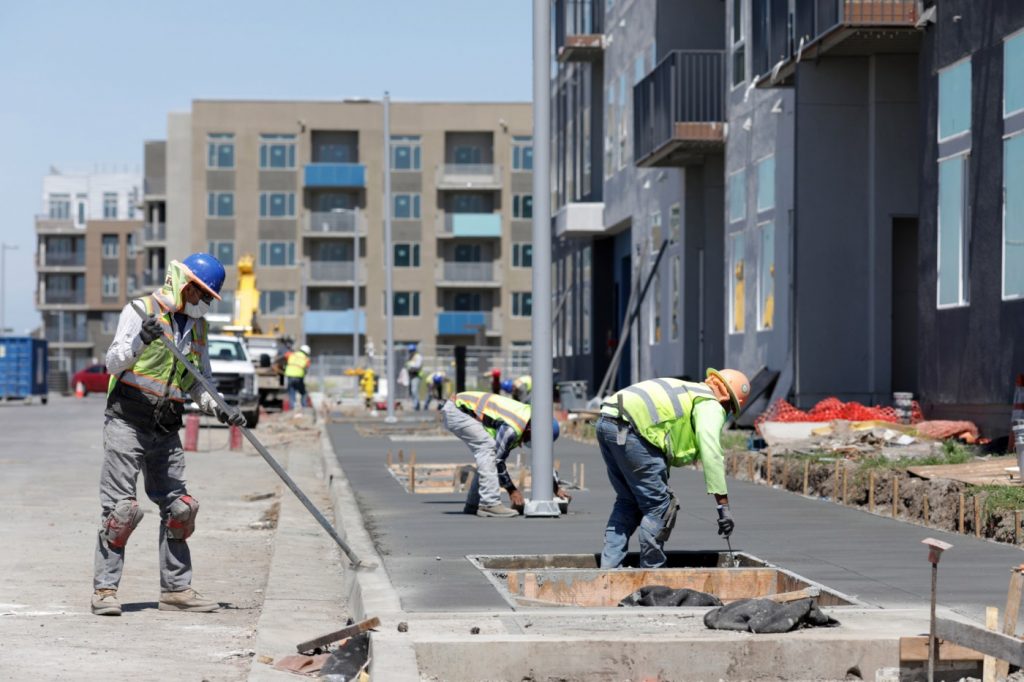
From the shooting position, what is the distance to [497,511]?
1506 cm

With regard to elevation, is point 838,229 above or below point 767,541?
above

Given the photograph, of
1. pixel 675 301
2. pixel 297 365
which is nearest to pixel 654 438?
pixel 675 301

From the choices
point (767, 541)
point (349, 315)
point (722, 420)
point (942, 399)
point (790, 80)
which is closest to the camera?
point (722, 420)

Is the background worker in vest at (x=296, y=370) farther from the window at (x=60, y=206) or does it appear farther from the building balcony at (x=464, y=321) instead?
the window at (x=60, y=206)

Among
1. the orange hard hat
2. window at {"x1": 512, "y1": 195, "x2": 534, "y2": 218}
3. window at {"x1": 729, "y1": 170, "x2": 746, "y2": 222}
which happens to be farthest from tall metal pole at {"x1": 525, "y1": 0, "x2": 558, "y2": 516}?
window at {"x1": 512, "y1": 195, "x2": 534, "y2": 218}

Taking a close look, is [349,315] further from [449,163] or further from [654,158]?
[654,158]

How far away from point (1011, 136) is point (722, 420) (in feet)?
28.6

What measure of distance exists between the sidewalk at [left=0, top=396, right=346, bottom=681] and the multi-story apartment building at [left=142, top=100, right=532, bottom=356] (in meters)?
72.4

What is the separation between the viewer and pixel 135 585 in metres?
11.8

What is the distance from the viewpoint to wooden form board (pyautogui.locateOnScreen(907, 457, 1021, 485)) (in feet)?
46.0

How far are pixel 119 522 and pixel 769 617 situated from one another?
4.01 meters

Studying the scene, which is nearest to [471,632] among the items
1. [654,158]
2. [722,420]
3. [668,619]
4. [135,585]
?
[668,619]

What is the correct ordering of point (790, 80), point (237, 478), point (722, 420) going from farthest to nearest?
point (790, 80), point (237, 478), point (722, 420)

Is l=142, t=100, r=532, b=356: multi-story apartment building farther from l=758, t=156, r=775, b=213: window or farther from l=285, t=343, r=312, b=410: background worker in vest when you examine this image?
l=758, t=156, r=775, b=213: window
